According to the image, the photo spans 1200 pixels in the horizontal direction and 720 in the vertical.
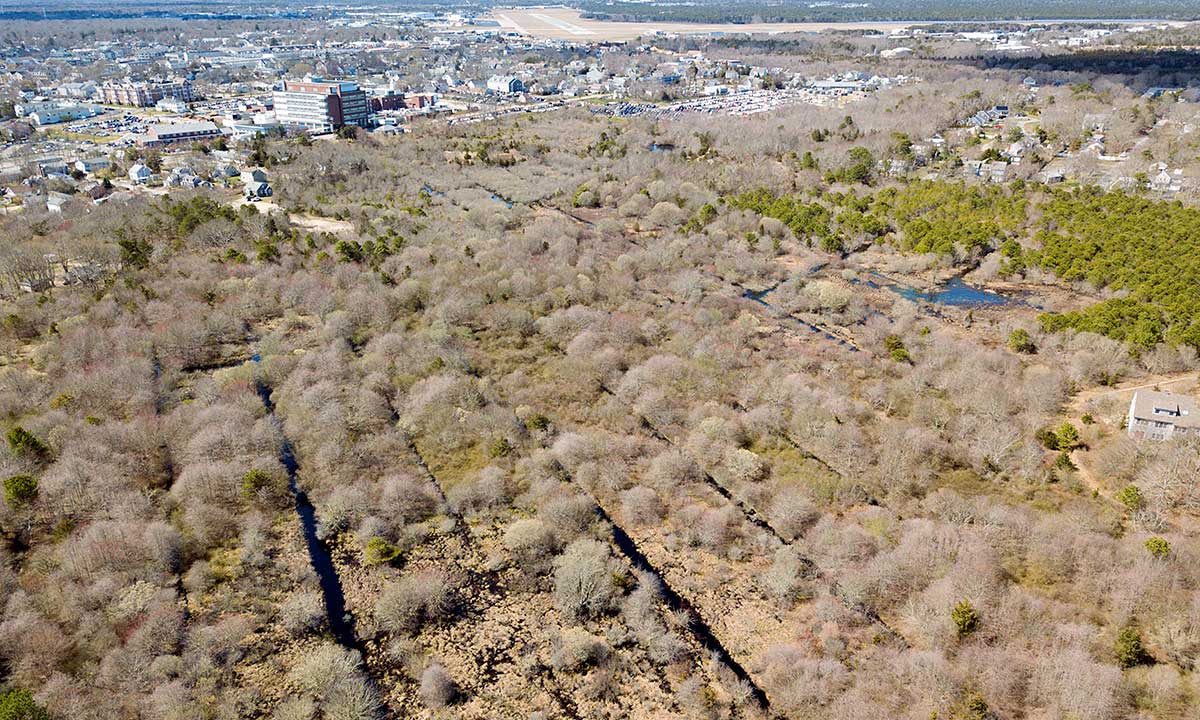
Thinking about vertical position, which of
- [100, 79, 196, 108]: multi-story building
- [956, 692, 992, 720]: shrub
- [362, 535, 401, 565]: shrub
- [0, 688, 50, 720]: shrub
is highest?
[100, 79, 196, 108]: multi-story building

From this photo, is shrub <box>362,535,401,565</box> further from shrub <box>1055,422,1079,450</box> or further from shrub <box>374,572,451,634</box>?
shrub <box>1055,422,1079,450</box>

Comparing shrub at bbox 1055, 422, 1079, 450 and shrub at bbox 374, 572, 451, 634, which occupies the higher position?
shrub at bbox 1055, 422, 1079, 450

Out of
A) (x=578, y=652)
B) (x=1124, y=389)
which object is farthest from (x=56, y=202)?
(x=1124, y=389)

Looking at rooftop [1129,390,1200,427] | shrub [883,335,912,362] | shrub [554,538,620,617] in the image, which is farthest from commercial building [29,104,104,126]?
rooftop [1129,390,1200,427]

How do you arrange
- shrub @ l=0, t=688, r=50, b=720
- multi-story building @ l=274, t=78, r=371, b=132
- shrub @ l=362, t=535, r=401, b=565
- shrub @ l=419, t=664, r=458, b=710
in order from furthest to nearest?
multi-story building @ l=274, t=78, r=371, b=132
shrub @ l=362, t=535, r=401, b=565
shrub @ l=419, t=664, r=458, b=710
shrub @ l=0, t=688, r=50, b=720

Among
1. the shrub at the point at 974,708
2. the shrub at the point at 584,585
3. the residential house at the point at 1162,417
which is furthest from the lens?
the residential house at the point at 1162,417

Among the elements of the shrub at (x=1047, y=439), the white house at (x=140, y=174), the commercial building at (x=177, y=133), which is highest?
the commercial building at (x=177, y=133)

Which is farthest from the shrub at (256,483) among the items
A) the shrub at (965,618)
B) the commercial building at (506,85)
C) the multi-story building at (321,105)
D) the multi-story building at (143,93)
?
the multi-story building at (143,93)

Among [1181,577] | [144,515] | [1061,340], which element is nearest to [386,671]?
[144,515]

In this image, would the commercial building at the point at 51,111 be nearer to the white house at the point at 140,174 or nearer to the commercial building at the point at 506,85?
the white house at the point at 140,174
